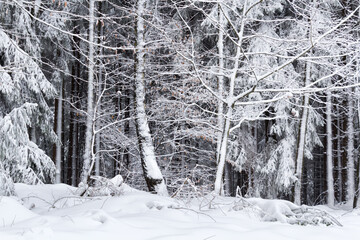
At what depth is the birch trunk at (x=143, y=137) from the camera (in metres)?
7.42

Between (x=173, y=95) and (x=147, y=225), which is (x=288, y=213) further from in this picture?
(x=173, y=95)

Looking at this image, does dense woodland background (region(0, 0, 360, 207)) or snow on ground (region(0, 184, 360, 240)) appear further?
dense woodland background (region(0, 0, 360, 207))

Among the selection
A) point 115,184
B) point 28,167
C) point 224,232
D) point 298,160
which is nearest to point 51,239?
point 224,232

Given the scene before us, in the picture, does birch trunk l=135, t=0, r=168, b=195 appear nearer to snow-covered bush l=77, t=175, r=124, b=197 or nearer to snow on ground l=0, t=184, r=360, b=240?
snow-covered bush l=77, t=175, r=124, b=197

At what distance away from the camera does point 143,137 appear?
7680 millimetres

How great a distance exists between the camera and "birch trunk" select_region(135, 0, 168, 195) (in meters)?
7.42

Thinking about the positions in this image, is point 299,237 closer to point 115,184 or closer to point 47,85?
point 115,184

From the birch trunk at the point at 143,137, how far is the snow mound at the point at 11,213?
3.81 metres

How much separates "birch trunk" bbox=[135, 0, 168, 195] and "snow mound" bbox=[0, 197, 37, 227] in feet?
12.5

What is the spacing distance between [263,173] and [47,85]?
867 cm

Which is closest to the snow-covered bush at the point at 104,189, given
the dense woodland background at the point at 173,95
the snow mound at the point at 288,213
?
the dense woodland background at the point at 173,95

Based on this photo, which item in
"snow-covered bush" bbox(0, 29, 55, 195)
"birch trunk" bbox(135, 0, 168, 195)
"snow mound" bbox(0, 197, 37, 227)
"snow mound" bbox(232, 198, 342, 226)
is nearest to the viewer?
"snow mound" bbox(0, 197, 37, 227)

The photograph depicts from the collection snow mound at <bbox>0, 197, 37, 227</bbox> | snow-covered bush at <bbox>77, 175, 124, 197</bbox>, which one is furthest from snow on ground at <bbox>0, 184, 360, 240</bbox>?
snow-covered bush at <bbox>77, 175, 124, 197</bbox>

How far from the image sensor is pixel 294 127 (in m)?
12.9
